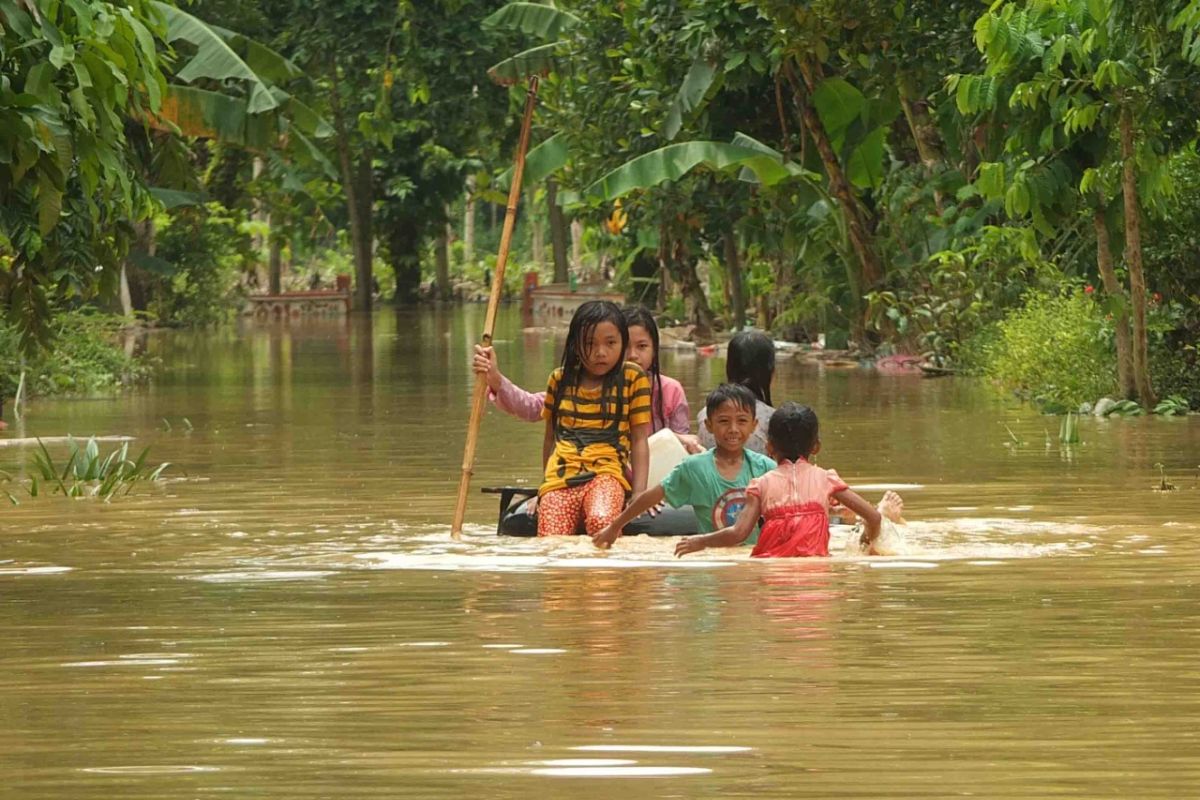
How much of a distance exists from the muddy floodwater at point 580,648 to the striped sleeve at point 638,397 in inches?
23.2

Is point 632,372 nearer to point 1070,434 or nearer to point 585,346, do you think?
point 585,346

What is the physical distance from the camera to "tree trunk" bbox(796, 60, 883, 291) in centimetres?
2681

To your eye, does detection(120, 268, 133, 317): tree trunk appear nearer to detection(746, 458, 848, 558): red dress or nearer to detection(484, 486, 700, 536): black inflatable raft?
detection(484, 486, 700, 536): black inflatable raft

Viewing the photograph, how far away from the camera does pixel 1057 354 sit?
786 inches

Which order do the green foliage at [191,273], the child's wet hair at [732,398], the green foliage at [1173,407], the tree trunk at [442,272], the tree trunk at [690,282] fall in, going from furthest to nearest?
the tree trunk at [442,272], the green foliage at [191,273], the tree trunk at [690,282], the green foliage at [1173,407], the child's wet hair at [732,398]

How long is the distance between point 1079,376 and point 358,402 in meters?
6.65

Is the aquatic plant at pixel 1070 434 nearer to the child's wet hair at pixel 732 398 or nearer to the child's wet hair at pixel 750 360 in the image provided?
the child's wet hair at pixel 750 360

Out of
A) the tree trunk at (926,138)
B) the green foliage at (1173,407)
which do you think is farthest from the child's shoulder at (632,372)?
the tree trunk at (926,138)

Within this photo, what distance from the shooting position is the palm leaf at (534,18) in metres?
34.2

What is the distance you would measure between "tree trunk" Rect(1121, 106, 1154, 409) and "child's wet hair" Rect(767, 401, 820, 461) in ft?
24.8

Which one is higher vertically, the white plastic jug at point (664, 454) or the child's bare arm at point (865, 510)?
the white plastic jug at point (664, 454)

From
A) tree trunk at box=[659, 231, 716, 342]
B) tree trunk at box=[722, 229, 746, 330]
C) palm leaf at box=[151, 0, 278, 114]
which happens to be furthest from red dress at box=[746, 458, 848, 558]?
tree trunk at box=[659, 231, 716, 342]

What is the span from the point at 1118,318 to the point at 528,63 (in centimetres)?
1771

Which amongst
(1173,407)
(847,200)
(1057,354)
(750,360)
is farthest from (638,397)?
(847,200)
